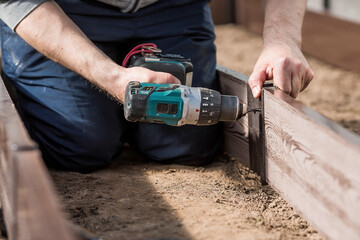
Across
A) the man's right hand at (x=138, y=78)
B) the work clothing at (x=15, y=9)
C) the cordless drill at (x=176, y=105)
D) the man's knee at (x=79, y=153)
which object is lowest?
the man's knee at (x=79, y=153)

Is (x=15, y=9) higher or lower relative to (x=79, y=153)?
higher

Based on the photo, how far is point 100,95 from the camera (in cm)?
246

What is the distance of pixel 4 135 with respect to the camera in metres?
1.51

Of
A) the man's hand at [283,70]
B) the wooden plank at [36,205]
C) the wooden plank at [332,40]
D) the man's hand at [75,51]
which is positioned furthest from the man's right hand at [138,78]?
the wooden plank at [332,40]

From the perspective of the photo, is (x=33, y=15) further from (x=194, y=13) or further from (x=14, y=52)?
(x=194, y=13)

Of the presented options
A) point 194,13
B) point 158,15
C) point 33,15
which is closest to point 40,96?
point 33,15

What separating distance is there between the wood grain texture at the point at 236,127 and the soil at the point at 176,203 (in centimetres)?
5

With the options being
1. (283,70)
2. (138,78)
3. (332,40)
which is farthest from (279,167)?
(332,40)

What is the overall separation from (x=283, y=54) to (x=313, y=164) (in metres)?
0.56

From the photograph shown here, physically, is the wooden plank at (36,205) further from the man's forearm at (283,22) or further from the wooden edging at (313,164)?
the man's forearm at (283,22)

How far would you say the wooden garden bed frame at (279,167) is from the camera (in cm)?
118

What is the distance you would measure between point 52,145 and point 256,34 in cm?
356

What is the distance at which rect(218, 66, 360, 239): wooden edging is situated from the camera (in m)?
1.49

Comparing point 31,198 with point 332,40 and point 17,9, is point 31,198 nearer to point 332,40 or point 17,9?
point 17,9
